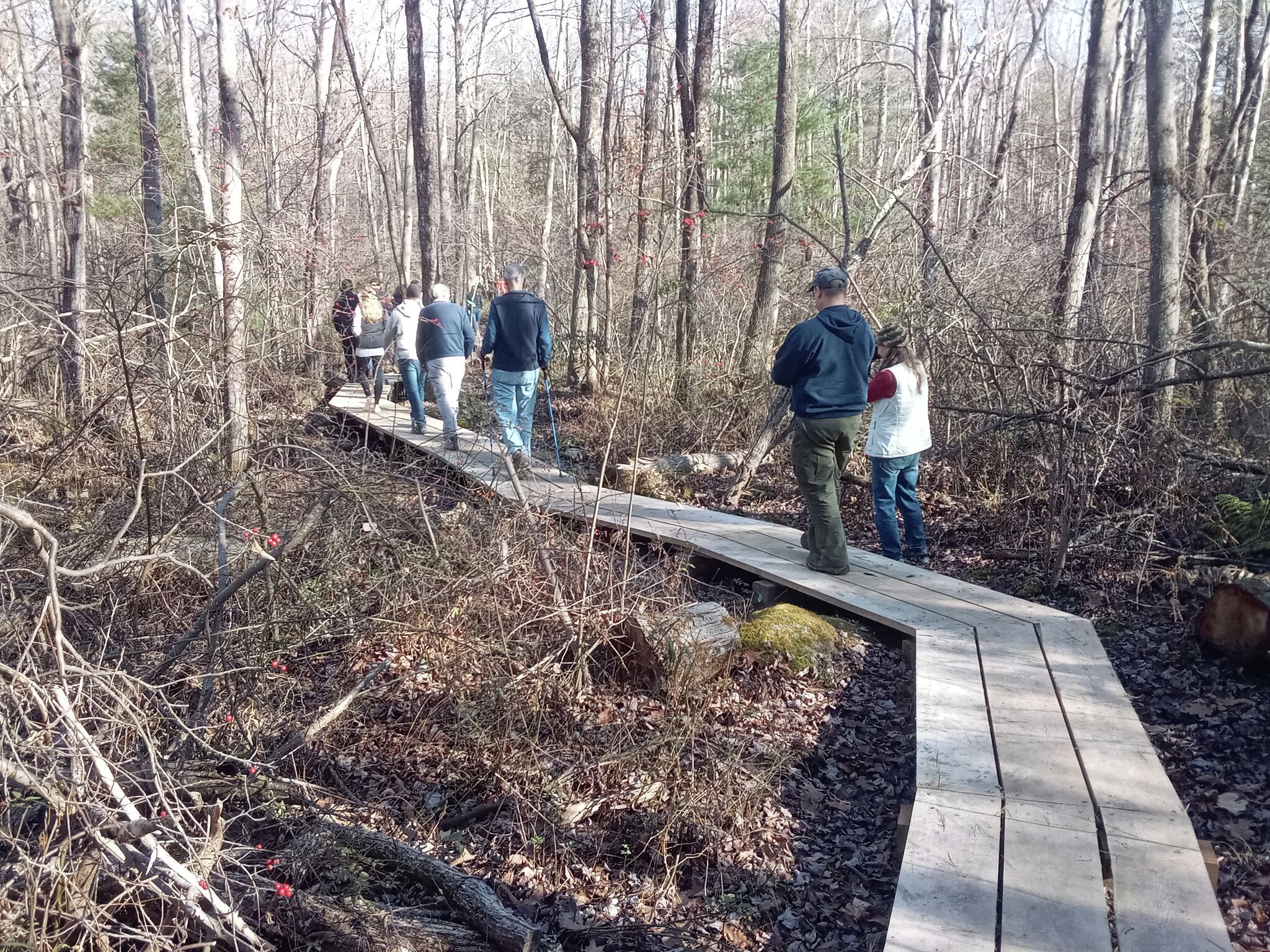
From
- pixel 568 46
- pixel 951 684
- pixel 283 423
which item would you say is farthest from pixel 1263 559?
pixel 568 46

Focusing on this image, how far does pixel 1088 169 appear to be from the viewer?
26.1 ft

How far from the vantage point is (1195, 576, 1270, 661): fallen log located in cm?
466

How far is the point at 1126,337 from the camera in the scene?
7719mm

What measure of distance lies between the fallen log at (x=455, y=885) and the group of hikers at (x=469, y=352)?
A: 3.46m

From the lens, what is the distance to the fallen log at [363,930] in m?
3.24

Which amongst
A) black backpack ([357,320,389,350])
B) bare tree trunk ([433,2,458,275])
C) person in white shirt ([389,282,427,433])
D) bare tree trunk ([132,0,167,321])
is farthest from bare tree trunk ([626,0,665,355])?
bare tree trunk ([132,0,167,321])

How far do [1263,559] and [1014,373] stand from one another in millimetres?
2528

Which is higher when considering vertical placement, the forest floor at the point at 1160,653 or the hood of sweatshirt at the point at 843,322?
the hood of sweatshirt at the point at 843,322

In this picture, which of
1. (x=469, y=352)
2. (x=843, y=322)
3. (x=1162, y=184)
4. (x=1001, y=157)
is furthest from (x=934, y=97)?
(x=843, y=322)

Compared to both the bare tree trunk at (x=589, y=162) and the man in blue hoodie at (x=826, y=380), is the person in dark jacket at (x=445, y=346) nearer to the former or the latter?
the bare tree trunk at (x=589, y=162)

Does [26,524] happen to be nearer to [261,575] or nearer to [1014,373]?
[261,575]

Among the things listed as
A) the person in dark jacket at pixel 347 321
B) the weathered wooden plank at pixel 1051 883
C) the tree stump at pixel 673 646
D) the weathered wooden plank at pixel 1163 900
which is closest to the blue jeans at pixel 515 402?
the tree stump at pixel 673 646

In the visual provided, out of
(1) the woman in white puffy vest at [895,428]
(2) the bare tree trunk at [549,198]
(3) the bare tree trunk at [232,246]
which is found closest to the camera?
(1) the woman in white puffy vest at [895,428]

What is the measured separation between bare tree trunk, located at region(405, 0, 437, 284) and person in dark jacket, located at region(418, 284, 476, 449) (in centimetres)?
366
